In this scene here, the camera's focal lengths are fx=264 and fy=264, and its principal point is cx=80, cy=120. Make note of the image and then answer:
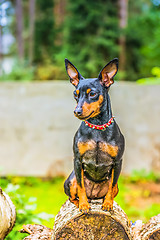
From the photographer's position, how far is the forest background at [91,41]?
7305mm

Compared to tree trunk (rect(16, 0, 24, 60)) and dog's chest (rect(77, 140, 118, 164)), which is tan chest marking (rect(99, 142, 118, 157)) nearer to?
dog's chest (rect(77, 140, 118, 164))

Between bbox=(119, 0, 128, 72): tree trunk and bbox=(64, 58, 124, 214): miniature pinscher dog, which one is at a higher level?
bbox=(119, 0, 128, 72): tree trunk

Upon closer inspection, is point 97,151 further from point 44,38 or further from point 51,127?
point 44,38

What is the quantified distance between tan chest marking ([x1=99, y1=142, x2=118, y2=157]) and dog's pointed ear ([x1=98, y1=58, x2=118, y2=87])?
374 mm

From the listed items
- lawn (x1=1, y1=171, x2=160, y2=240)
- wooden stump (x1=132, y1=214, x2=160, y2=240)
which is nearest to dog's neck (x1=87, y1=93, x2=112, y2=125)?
wooden stump (x1=132, y1=214, x2=160, y2=240)

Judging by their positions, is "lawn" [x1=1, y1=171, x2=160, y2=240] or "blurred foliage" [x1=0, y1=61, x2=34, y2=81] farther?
"blurred foliage" [x1=0, y1=61, x2=34, y2=81]

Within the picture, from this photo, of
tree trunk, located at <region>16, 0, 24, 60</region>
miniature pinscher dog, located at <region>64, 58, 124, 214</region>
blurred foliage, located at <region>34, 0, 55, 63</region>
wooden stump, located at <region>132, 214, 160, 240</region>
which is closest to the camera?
miniature pinscher dog, located at <region>64, 58, 124, 214</region>

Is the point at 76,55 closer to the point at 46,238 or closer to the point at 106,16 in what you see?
the point at 106,16

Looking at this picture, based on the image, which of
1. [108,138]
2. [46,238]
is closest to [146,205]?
[46,238]

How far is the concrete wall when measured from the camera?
5102mm

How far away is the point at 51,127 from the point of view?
17.0 feet

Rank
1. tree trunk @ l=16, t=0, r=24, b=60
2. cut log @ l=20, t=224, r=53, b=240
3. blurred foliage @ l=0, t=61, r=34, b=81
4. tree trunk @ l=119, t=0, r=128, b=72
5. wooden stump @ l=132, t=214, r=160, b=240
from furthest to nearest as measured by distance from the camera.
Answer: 1. tree trunk @ l=16, t=0, r=24, b=60
2. tree trunk @ l=119, t=0, r=128, b=72
3. blurred foliage @ l=0, t=61, r=34, b=81
4. cut log @ l=20, t=224, r=53, b=240
5. wooden stump @ l=132, t=214, r=160, b=240

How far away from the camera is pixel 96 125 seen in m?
1.65

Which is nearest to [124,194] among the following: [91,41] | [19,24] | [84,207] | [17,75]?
[84,207]
